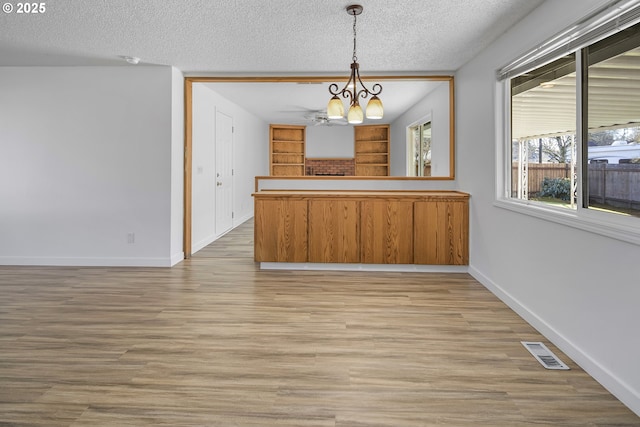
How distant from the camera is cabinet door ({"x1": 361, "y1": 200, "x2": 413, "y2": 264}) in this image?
189 inches

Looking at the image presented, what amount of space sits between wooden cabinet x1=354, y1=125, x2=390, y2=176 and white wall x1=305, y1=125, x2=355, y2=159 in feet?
0.56

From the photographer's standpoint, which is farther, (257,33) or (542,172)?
(257,33)

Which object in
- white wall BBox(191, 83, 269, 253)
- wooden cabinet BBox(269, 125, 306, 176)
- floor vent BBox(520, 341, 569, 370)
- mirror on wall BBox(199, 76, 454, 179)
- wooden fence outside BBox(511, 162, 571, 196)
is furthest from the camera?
wooden cabinet BBox(269, 125, 306, 176)

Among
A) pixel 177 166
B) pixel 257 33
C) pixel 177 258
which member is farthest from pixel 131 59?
pixel 177 258

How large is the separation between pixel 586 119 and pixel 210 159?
518cm

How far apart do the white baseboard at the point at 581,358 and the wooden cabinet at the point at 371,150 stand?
23.1 ft

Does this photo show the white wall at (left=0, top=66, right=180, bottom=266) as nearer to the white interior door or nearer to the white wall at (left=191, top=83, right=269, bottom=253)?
the white wall at (left=191, top=83, right=269, bottom=253)

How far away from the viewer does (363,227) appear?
4859 mm

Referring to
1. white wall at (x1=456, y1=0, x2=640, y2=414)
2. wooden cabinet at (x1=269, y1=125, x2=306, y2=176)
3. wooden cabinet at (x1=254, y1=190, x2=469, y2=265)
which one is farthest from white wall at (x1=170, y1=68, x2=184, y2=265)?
wooden cabinet at (x1=269, y1=125, x2=306, y2=176)

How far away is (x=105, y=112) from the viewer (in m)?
5.02

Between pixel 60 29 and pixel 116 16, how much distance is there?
65 cm

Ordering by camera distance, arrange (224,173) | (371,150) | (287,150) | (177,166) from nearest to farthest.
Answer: (177,166), (224,173), (371,150), (287,150)

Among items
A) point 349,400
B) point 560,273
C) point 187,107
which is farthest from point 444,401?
point 187,107

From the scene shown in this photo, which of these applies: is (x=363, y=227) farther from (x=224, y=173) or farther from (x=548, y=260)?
(x=224, y=173)
